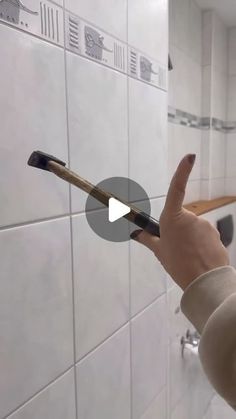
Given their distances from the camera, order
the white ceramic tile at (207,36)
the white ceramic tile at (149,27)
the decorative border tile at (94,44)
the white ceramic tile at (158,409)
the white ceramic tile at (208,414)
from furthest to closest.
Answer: the white ceramic tile at (207,36) < the white ceramic tile at (208,414) < the white ceramic tile at (158,409) < the white ceramic tile at (149,27) < the decorative border tile at (94,44)

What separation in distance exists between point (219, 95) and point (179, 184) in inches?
70.7

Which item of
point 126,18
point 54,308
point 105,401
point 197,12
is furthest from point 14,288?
point 197,12

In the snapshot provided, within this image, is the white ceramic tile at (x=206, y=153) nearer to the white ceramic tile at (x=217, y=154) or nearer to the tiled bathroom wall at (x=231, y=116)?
the white ceramic tile at (x=217, y=154)

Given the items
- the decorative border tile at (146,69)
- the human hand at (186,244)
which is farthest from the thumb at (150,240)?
the decorative border tile at (146,69)

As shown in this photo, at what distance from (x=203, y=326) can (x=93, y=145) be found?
1.20ft

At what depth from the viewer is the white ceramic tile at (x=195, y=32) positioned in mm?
1697

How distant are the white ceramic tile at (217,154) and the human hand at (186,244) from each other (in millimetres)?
1567

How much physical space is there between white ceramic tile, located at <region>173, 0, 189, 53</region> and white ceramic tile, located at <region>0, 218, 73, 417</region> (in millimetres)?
1272

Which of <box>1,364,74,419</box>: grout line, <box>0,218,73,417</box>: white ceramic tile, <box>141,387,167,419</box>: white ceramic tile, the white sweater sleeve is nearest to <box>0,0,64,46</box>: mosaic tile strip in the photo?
<box>0,218,73,417</box>: white ceramic tile

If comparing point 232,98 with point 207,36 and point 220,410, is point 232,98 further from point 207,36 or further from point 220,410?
point 220,410

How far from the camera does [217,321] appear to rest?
381 mm

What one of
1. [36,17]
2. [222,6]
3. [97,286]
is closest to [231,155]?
[222,6]

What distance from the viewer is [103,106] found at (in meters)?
0.66

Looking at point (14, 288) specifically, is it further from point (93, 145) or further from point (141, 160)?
point (141, 160)
